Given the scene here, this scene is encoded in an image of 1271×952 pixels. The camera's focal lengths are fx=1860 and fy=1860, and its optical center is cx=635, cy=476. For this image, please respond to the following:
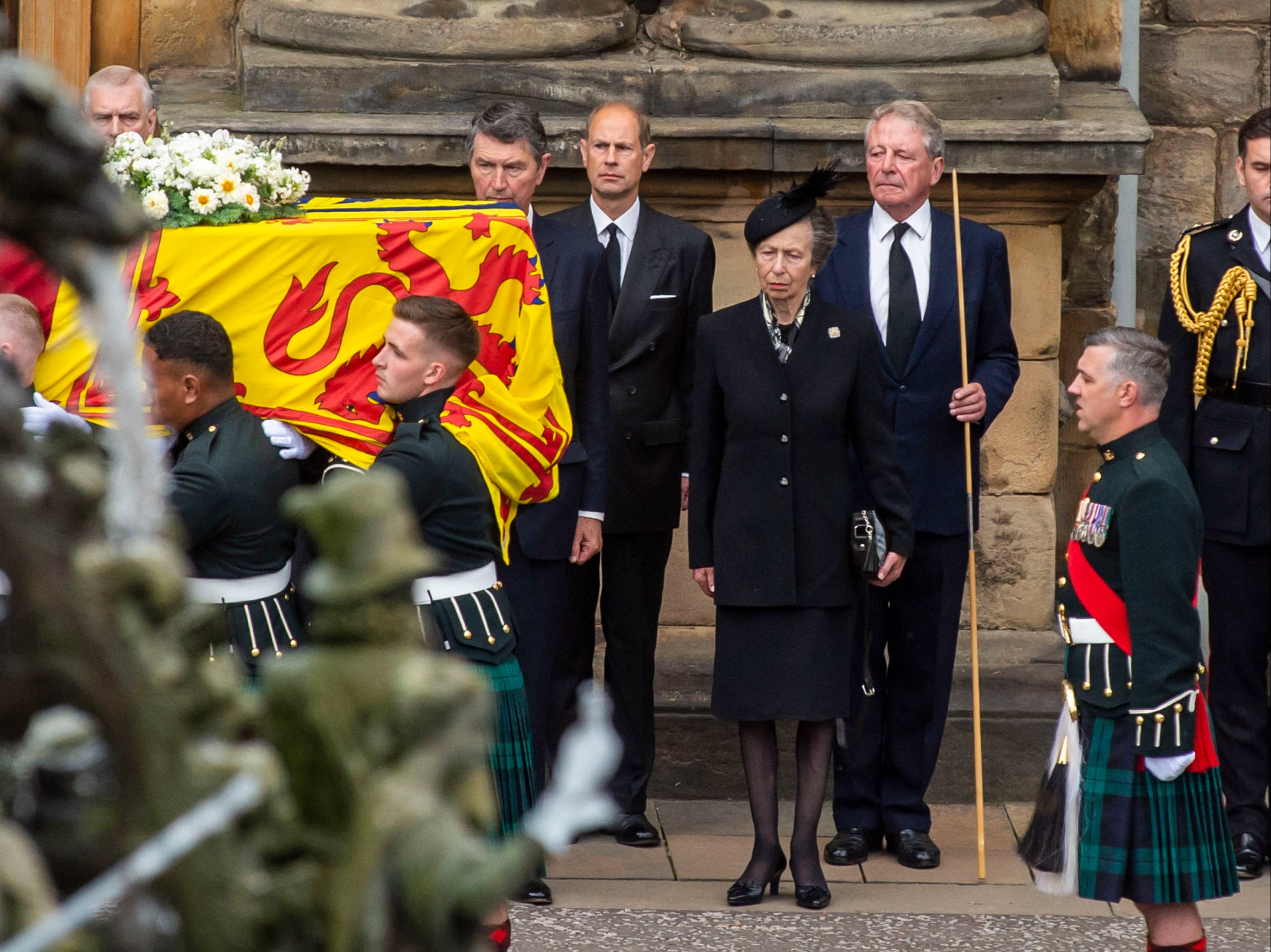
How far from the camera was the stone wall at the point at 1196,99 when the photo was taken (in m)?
6.40

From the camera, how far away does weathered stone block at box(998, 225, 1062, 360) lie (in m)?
5.64

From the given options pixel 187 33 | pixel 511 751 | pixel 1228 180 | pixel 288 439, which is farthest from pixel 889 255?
pixel 187 33

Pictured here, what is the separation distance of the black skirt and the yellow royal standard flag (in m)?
0.65

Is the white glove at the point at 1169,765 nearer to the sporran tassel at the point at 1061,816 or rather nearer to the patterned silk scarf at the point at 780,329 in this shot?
the sporran tassel at the point at 1061,816

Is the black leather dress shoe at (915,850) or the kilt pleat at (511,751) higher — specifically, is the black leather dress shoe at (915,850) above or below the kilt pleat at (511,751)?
below

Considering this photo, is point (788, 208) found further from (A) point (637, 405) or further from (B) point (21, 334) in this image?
(B) point (21, 334)

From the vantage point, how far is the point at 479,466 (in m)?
3.63

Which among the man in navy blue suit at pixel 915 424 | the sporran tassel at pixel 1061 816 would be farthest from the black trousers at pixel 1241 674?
the sporran tassel at pixel 1061 816

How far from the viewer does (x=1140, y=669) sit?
348 cm

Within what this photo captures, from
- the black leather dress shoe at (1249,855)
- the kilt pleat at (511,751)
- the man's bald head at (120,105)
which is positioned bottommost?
the black leather dress shoe at (1249,855)

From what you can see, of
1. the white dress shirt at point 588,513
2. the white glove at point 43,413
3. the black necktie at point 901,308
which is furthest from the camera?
the black necktie at point 901,308

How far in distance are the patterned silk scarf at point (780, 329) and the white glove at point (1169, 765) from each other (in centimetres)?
141

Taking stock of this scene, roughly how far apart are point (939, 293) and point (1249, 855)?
1.65m

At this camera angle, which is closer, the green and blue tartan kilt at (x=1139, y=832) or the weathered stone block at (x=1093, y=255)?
the green and blue tartan kilt at (x=1139, y=832)
